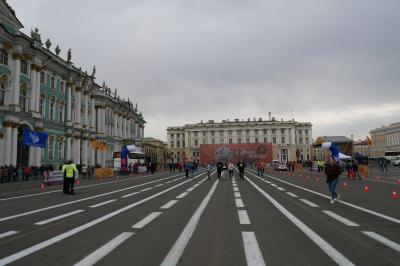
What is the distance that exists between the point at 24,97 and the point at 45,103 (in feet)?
16.5

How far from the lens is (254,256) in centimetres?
614

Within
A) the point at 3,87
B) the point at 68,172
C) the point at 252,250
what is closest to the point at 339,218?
the point at 252,250

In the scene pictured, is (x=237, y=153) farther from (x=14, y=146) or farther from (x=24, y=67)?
(x=14, y=146)

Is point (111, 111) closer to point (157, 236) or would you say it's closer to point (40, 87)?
point (40, 87)

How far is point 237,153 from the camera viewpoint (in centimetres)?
12238

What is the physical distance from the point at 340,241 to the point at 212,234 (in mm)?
2677

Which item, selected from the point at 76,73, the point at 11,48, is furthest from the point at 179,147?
the point at 11,48

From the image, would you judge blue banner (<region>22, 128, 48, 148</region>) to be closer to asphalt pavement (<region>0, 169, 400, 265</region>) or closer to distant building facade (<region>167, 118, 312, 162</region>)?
asphalt pavement (<region>0, 169, 400, 265</region>)

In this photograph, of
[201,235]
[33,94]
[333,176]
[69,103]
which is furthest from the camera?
[69,103]

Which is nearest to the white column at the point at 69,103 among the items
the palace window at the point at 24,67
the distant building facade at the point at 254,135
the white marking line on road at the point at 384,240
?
the palace window at the point at 24,67

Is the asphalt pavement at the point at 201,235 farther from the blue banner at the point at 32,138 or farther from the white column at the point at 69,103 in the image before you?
the white column at the point at 69,103

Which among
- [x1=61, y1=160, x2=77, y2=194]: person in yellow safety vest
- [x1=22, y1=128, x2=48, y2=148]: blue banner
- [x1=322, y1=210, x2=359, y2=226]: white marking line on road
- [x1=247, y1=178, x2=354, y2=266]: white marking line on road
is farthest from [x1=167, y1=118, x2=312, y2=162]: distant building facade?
[x1=247, y1=178, x2=354, y2=266]: white marking line on road

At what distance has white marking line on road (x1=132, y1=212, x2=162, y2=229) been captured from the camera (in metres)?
9.18

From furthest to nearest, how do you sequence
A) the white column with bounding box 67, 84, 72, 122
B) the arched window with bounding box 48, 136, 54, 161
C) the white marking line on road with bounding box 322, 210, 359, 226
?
the white column with bounding box 67, 84, 72, 122 → the arched window with bounding box 48, 136, 54, 161 → the white marking line on road with bounding box 322, 210, 359, 226
